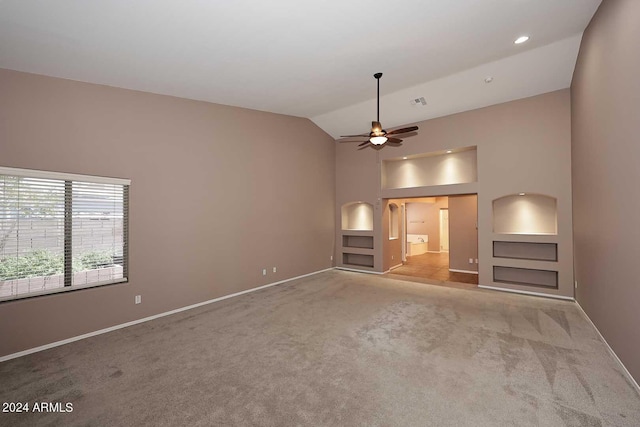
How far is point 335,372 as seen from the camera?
106 inches

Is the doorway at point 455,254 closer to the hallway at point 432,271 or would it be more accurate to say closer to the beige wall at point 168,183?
the hallway at point 432,271

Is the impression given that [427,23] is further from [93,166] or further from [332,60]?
[93,166]

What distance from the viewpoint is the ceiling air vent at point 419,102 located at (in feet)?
18.8

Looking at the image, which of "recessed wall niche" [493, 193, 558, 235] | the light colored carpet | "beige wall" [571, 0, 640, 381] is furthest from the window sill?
"recessed wall niche" [493, 193, 558, 235]

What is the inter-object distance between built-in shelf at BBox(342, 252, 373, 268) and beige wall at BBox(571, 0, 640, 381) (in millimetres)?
4630

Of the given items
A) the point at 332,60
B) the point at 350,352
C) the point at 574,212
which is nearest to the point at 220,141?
the point at 332,60

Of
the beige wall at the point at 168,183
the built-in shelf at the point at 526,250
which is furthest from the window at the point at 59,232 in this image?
the built-in shelf at the point at 526,250

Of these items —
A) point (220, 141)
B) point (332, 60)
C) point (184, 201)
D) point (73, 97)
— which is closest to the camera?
point (73, 97)

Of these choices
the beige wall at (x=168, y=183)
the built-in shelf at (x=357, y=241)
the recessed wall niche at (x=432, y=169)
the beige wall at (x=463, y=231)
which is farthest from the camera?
the built-in shelf at (x=357, y=241)

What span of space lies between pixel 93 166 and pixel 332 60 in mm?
3660

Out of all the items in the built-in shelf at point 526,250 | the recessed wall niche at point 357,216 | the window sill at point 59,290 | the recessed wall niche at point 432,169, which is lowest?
the window sill at point 59,290

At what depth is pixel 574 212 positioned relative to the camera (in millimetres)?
4836

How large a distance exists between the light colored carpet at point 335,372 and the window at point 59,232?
32.8 inches

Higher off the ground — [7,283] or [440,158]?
[440,158]
